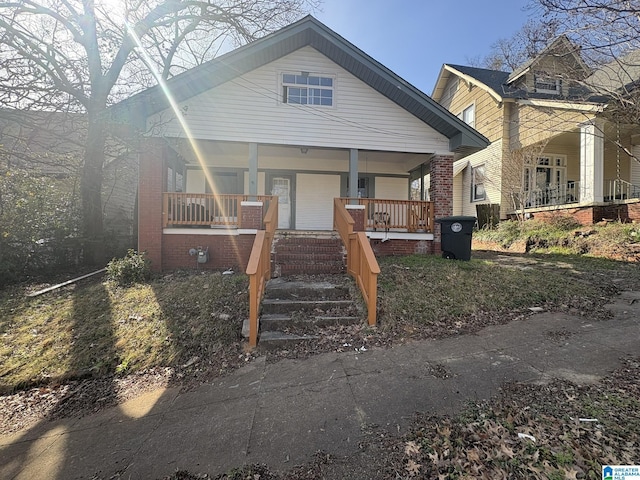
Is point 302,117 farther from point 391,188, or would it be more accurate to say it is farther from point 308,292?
point 308,292

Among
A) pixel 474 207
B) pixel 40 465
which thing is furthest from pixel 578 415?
pixel 474 207

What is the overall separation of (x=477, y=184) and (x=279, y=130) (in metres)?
13.0

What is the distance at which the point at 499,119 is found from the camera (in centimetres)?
1609

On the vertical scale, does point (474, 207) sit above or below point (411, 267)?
above

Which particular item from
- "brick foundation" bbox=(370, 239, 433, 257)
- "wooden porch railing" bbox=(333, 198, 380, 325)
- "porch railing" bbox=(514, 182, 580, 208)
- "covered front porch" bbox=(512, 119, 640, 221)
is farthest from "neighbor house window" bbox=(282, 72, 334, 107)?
"porch railing" bbox=(514, 182, 580, 208)

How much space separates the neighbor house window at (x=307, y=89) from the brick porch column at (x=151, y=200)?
4227 mm

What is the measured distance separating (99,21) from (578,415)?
12.8 m

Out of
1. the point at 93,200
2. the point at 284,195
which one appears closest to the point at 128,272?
the point at 93,200

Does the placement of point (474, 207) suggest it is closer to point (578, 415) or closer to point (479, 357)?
point (479, 357)

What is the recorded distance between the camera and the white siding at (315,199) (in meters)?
12.9

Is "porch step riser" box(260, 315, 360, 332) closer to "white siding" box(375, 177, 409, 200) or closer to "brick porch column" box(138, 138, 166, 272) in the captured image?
"brick porch column" box(138, 138, 166, 272)

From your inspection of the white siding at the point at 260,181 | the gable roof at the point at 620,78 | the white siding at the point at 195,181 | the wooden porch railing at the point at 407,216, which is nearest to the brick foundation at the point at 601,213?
the gable roof at the point at 620,78

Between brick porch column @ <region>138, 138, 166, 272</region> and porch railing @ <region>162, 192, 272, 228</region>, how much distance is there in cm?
A: 22

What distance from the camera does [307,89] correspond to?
32.8 ft
